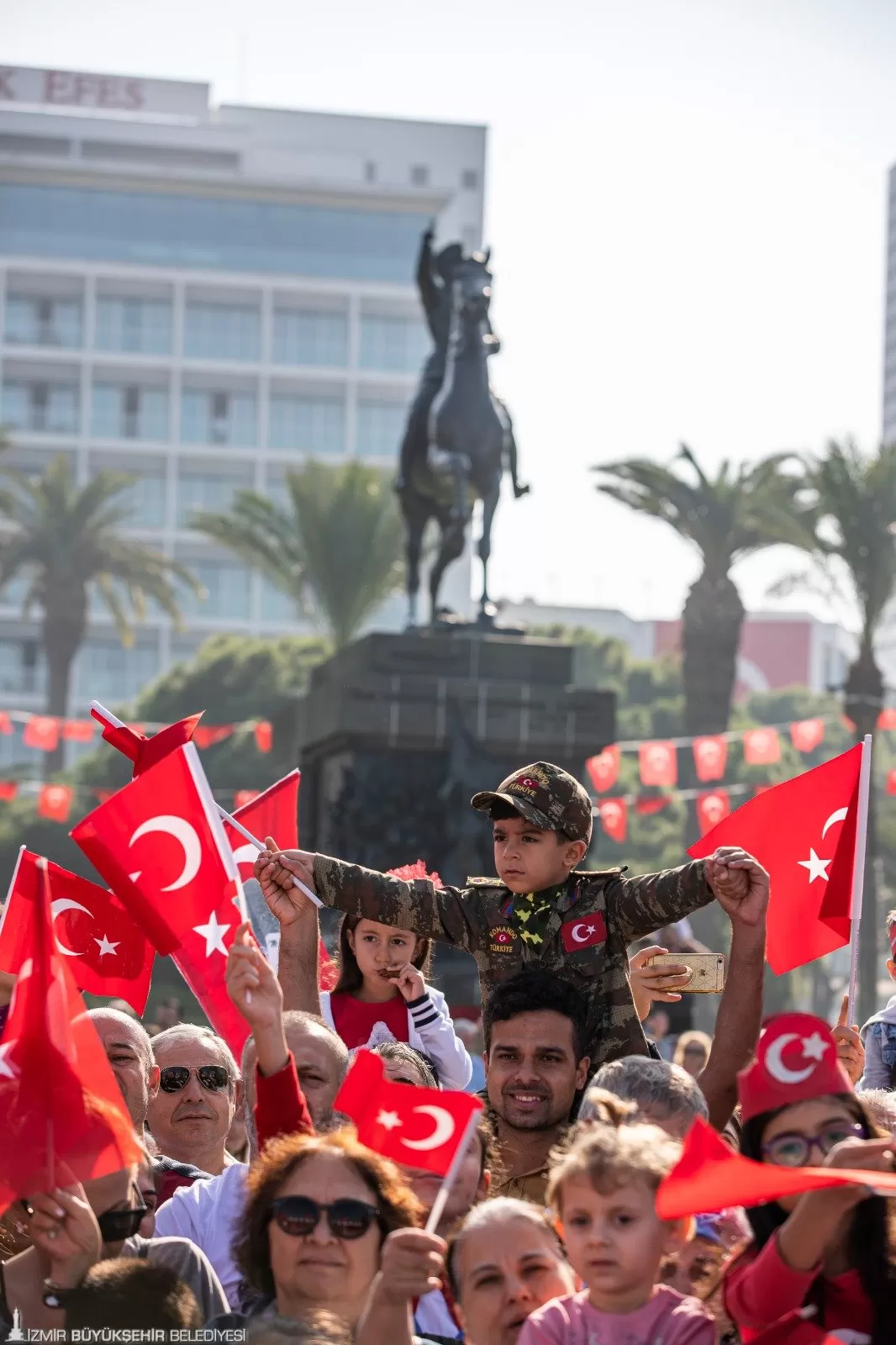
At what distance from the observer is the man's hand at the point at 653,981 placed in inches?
212

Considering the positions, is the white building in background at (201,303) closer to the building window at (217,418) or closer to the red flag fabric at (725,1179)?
the building window at (217,418)

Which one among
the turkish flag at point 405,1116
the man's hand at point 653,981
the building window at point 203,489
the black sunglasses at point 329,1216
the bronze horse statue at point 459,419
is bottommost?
the black sunglasses at point 329,1216

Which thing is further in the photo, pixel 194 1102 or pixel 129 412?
pixel 129 412

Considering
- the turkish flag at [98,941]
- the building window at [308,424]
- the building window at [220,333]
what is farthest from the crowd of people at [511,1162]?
the building window at [220,333]

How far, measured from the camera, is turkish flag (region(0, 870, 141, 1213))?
3850mm

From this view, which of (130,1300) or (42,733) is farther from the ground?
(42,733)

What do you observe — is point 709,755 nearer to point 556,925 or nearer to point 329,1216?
point 556,925

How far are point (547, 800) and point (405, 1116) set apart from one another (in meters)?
1.05

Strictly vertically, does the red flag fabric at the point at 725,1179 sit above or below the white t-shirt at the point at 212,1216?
above

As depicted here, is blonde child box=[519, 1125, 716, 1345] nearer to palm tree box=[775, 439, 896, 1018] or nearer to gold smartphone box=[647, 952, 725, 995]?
gold smartphone box=[647, 952, 725, 995]

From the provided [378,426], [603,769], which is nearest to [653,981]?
[603,769]

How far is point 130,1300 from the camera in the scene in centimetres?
360

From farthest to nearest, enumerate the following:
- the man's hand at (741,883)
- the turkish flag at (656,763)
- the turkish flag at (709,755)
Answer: the turkish flag at (709,755)
the turkish flag at (656,763)
the man's hand at (741,883)

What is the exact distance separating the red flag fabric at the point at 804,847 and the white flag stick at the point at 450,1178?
2317 millimetres
